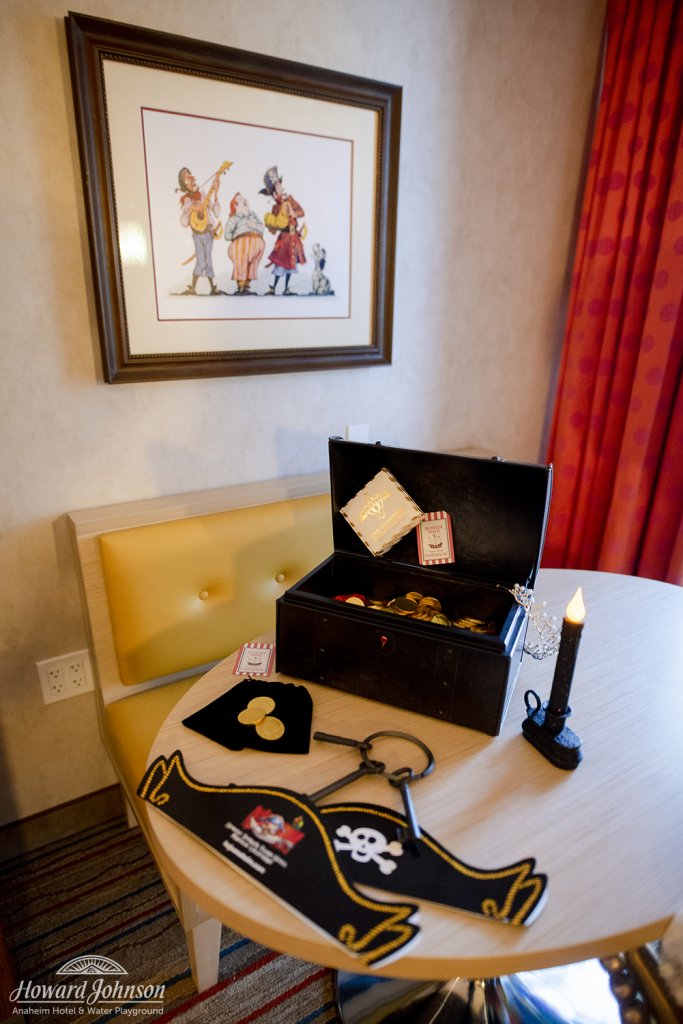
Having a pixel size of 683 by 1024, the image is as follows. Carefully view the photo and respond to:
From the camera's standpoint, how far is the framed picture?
4.14 feet

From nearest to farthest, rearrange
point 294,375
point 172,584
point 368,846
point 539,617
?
point 368,846 < point 539,617 < point 172,584 < point 294,375

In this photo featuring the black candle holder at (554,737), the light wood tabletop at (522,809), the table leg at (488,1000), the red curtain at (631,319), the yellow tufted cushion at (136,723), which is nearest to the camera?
the light wood tabletop at (522,809)

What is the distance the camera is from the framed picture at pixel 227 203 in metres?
1.26

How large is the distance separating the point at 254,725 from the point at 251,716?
2 cm

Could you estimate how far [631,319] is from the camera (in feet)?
6.07

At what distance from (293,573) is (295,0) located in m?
1.39

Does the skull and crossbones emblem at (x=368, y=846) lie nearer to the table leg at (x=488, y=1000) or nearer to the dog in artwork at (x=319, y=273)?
the table leg at (x=488, y=1000)

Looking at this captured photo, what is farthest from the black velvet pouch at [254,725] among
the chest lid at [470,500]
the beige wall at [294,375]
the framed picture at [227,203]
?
the framed picture at [227,203]

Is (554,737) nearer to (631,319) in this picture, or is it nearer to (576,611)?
(576,611)

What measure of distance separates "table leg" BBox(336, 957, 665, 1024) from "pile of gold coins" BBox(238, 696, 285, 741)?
74cm

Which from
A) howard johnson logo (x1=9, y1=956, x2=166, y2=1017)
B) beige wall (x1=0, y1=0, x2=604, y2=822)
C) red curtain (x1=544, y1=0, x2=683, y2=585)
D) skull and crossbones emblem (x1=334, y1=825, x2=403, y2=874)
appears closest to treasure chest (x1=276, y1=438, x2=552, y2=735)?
skull and crossbones emblem (x1=334, y1=825, x2=403, y2=874)

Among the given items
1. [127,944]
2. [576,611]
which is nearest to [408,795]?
[576,611]

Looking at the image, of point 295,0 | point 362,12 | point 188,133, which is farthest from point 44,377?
point 362,12

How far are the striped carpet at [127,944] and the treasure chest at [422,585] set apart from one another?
2.53ft
